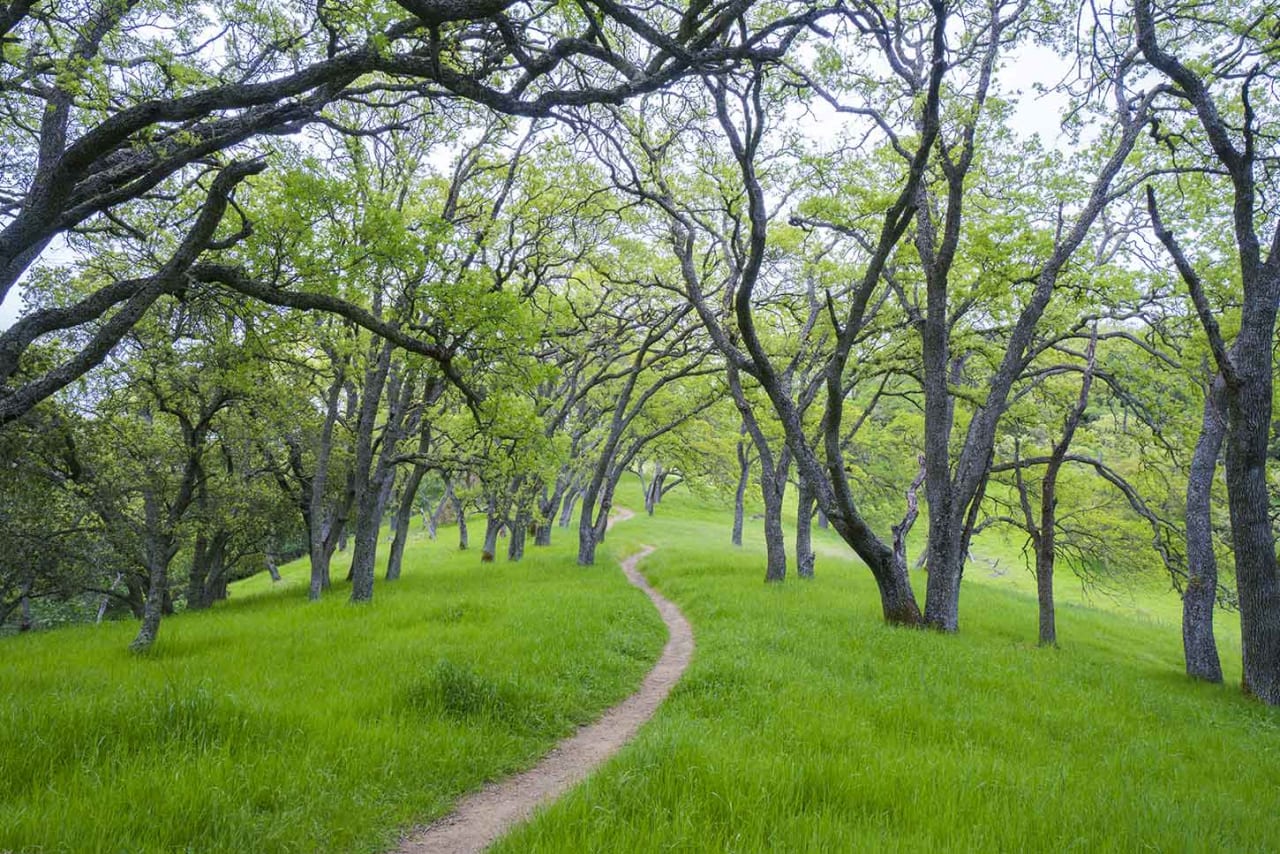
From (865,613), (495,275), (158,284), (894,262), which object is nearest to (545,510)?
(495,275)

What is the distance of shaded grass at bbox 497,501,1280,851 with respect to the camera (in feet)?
13.0

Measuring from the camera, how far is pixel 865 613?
13773mm

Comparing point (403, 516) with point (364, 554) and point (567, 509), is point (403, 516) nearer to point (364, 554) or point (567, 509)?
point (364, 554)

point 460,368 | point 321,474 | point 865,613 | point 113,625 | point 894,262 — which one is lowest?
point 113,625

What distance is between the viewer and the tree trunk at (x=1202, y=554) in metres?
11.8

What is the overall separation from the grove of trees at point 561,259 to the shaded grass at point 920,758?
2883 mm

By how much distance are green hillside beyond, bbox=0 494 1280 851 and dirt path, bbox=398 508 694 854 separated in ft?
0.61

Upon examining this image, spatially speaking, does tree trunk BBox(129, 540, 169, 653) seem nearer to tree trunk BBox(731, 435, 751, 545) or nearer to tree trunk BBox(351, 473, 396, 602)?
tree trunk BBox(351, 473, 396, 602)

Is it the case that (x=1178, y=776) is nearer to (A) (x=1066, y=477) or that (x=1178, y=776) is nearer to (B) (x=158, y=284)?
(B) (x=158, y=284)

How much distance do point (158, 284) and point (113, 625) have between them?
12.7 m

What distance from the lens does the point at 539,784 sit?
5398 millimetres

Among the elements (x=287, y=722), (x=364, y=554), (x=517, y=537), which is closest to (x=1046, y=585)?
(x=287, y=722)

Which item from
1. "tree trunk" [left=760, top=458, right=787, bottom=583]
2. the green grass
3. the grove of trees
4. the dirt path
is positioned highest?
the grove of trees

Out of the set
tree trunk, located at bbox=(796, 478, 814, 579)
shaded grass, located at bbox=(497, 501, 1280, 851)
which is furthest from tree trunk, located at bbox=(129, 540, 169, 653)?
tree trunk, located at bbox=(796, 478, 814, 579)
